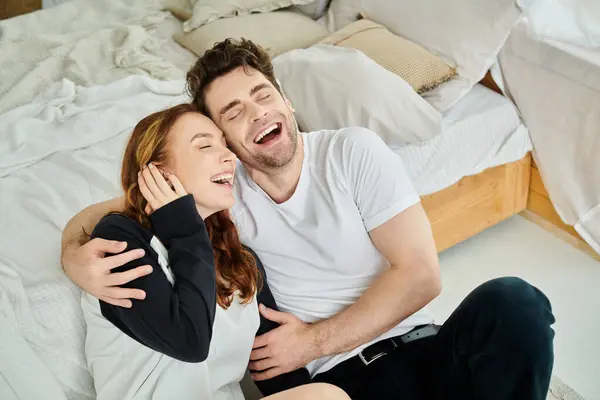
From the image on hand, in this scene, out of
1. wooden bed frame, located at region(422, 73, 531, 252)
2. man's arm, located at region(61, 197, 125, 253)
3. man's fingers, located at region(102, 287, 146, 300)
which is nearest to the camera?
man's fingers, located at region(102, 287, 146, 300)

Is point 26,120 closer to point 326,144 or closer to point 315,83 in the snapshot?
point 315,83

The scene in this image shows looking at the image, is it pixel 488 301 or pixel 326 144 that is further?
pixel 326 144

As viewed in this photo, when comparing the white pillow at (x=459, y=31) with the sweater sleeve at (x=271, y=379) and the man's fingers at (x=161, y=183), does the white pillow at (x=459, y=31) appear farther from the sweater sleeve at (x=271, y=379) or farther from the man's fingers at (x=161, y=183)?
the man's fingers at (x=161, y=183)

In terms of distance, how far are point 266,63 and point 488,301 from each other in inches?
26.8

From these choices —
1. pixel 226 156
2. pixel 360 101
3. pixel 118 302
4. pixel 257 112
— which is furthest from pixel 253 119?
pixel 360 101

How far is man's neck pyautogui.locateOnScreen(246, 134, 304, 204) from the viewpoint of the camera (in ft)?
4.65

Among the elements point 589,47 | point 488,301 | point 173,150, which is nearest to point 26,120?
point 173,150

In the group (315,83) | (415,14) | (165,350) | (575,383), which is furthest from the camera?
(415,14)

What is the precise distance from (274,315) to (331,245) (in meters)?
0.19

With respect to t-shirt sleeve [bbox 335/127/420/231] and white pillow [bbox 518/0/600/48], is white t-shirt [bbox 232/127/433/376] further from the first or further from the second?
white pillow [bbox 518/0/600/48]

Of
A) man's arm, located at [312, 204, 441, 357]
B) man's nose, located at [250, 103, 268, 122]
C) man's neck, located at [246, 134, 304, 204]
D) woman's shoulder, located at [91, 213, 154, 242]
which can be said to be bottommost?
man's arm, located at [312, 204, 441, 357]

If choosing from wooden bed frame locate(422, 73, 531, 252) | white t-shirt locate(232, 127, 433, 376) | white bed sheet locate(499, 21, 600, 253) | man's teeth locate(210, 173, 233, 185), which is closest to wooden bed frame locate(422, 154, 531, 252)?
wooden bed frame locate(422, 73, 531, 252)

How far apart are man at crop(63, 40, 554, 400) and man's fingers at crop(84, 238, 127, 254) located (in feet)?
0.42

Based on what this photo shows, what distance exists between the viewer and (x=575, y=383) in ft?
5.95
